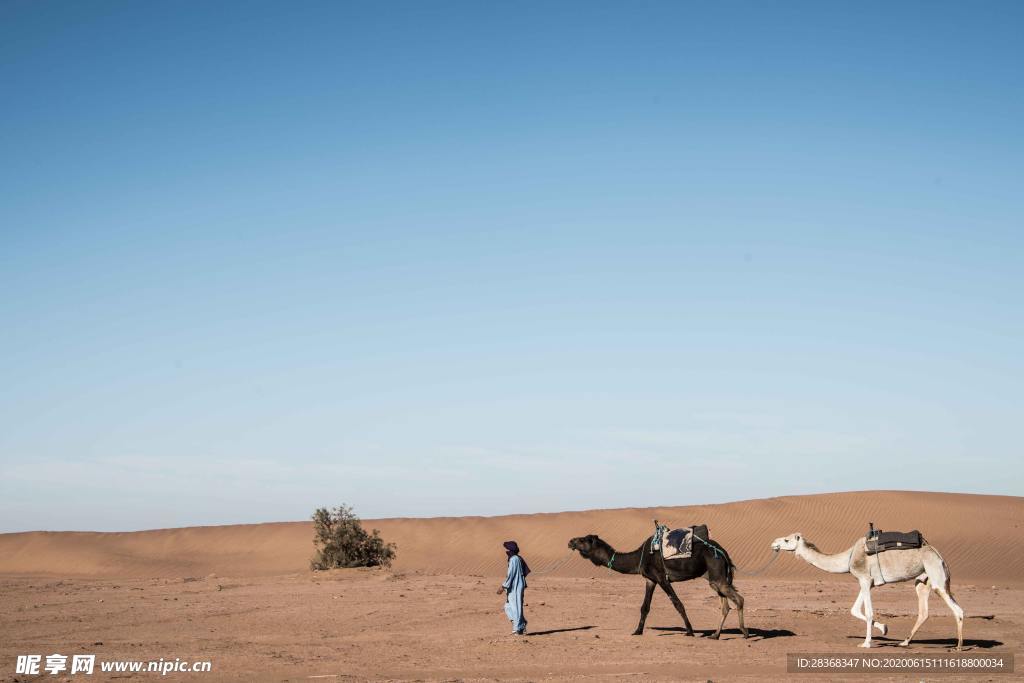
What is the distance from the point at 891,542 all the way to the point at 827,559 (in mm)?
1329

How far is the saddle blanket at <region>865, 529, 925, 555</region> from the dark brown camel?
2.30 metres

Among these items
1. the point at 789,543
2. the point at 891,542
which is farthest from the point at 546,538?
the point at 891,542

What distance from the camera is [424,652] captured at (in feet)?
53.3

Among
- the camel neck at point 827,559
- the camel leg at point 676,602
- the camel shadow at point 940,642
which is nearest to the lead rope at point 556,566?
the camel leg at point 676,602

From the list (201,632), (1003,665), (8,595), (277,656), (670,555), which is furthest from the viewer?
(8,595)

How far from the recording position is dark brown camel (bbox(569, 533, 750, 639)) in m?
16.6

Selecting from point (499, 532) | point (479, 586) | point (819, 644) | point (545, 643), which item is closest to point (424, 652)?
point (545, 643)

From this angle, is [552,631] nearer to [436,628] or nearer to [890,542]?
[436,628]

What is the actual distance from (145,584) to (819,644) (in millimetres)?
22287

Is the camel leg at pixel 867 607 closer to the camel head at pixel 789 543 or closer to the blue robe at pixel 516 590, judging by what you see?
the camel head at pixel 789 543

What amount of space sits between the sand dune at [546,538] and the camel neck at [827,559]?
2826cm

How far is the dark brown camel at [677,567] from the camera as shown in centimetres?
1656

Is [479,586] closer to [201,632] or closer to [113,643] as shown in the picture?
[201,632]

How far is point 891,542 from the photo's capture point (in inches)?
617
